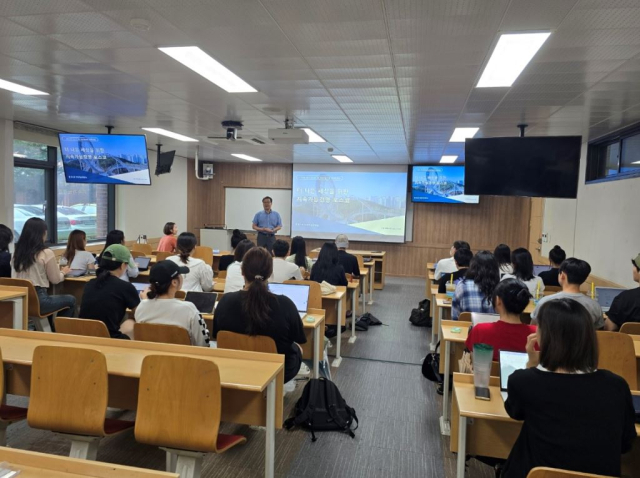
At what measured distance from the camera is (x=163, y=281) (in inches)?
111

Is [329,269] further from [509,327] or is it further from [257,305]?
[509,327]

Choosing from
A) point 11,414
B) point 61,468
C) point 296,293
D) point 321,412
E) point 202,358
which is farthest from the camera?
point 296,293

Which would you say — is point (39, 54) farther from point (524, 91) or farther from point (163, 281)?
point (524, 91)

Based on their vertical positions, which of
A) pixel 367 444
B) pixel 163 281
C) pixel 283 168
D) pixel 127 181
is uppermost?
pixel 283 168

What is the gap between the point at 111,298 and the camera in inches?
125

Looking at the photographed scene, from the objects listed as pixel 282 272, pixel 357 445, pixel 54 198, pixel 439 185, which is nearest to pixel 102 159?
pixel 54 198

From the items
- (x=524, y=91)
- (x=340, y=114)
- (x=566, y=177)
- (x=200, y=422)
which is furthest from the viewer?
(x=340, y=114)

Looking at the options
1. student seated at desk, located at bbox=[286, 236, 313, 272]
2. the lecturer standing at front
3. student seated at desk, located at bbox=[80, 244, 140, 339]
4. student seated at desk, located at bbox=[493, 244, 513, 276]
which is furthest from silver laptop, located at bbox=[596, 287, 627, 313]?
the lecturer standing at front

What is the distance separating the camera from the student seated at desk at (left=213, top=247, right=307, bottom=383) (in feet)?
8.95

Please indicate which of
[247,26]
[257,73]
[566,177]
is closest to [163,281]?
[247,26]

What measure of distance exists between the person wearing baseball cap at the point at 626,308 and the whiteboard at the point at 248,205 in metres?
8.79

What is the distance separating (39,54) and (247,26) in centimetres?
188

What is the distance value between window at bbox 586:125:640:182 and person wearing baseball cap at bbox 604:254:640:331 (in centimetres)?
248

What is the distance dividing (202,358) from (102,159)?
4703 mm
